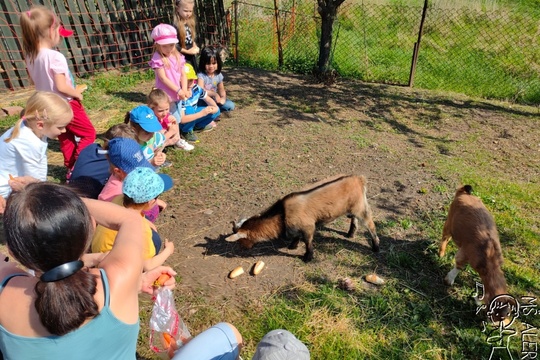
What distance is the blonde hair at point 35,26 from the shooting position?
4.26 m

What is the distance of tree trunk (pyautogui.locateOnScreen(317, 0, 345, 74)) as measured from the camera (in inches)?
357

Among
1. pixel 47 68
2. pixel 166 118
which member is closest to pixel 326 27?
pixel 166 118

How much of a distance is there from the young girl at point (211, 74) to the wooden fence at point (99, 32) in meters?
4.11

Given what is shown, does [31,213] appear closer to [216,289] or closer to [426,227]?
[216,289]

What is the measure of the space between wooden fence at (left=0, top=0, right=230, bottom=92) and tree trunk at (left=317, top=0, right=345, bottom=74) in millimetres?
3561

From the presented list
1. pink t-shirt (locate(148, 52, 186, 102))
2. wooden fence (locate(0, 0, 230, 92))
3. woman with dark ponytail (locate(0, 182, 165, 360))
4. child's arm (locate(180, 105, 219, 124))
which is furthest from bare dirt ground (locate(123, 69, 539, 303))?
wooden fence (locate(0, 0, 230, 92))

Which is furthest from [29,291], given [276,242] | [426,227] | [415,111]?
[415,111]

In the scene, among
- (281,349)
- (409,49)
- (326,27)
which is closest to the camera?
(281,349)

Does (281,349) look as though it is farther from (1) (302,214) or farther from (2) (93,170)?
(2) (93,170)

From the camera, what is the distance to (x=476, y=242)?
3854mm

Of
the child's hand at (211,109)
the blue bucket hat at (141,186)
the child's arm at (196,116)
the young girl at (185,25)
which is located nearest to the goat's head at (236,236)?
the blue bucket hat at (141,186)

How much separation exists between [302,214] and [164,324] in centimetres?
205

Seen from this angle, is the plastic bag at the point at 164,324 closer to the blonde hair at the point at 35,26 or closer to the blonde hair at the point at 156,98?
the blonde hair at the point at 156,98

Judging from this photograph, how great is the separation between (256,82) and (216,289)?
678cm
